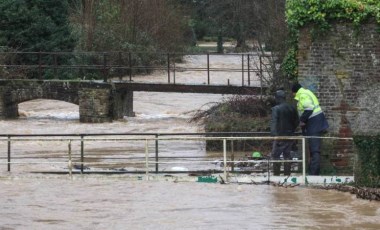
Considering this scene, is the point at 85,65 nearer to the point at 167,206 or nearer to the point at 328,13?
the point at 328,13

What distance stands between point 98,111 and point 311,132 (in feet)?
60.9

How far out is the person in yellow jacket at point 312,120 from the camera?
19.3 meters

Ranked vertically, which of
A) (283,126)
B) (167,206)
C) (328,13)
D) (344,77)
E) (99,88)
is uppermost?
(328,13)

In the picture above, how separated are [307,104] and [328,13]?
5.67 feet

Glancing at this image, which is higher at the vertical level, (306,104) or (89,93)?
(89,93)

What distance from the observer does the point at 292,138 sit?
61.7 feet

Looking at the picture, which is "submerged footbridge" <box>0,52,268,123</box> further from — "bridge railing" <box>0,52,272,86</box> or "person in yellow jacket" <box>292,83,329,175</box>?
"person in yellow jacket" <box>292,83,329,175</box>

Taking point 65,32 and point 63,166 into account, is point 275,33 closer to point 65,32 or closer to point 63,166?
point 63,166

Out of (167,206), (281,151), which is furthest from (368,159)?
(167,206)

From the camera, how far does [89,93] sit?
37750 millimetres

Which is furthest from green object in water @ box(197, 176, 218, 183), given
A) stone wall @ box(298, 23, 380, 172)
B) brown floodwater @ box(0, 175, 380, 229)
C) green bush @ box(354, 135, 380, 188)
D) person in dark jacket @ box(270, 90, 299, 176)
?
green bush @ box(354, 135, 380, 188)

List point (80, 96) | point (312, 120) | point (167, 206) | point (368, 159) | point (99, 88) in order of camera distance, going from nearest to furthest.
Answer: point (167, 206) → point (368, 159) → point (312, 120) → point (99, 88) → point (80, 96)

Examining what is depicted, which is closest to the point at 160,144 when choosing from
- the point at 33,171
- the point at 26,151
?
the point at 26,151

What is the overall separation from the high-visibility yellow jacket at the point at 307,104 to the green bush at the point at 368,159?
1.32m
